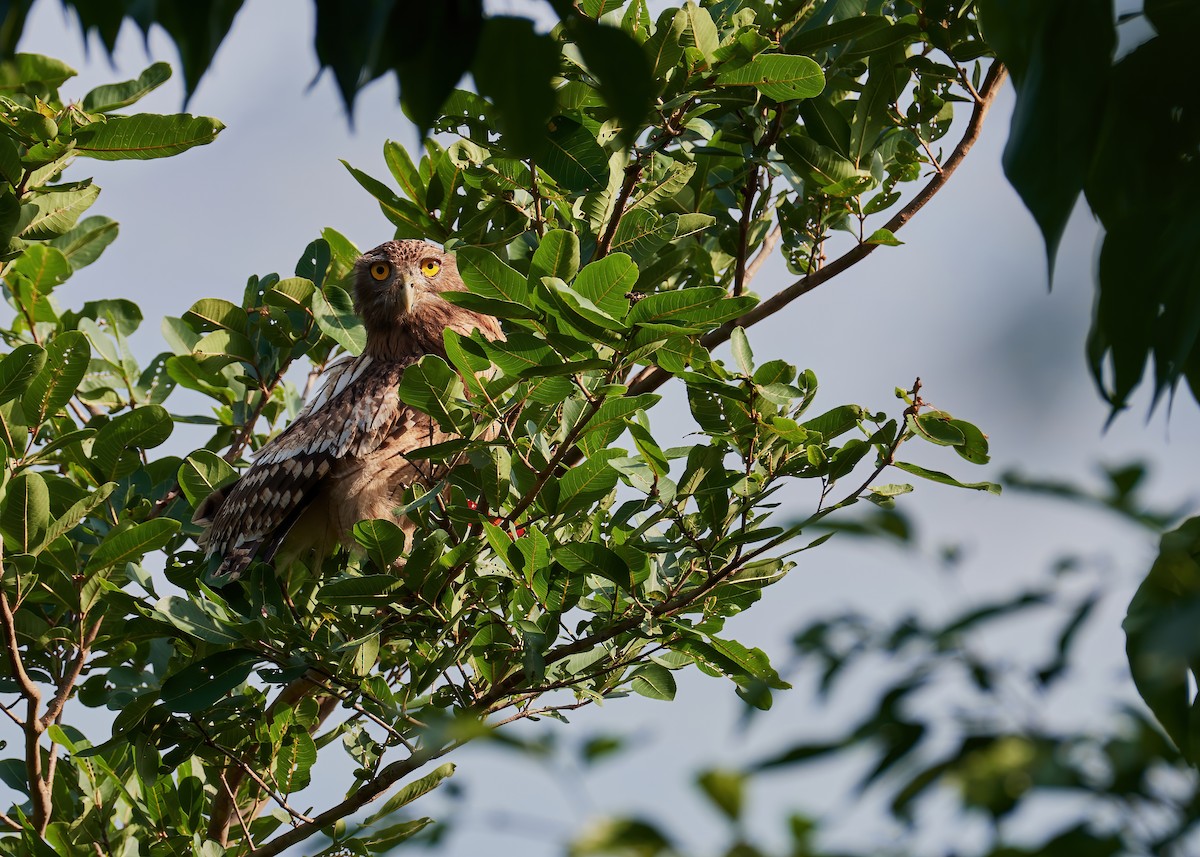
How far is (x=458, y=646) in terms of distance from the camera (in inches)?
149

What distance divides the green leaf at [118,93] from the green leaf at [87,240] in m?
1.13

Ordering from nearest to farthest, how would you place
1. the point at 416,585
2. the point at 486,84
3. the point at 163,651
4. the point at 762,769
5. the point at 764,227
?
the point at 762,769, the point at 486,84, the point at 416,585, the point at 163,651, the point at 764,227

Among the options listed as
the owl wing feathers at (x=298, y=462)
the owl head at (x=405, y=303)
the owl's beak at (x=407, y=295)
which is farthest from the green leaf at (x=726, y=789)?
the owl's beak at (x=407, y=295)

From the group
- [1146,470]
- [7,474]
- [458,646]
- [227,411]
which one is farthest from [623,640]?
[1146,470]

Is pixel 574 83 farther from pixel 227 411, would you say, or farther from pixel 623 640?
pixel 227 411

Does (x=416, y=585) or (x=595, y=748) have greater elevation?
(x=595, y=748)

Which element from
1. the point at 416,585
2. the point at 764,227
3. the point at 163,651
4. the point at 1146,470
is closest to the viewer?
the point at 1146,470

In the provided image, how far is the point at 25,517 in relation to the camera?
3.69 metres

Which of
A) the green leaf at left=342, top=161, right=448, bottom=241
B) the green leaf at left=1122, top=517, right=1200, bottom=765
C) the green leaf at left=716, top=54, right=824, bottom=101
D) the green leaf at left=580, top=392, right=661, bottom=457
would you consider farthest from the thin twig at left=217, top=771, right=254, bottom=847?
the green leaf at left=1122, top=517, right=1200, bottom=765

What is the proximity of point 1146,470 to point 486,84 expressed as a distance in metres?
0.69

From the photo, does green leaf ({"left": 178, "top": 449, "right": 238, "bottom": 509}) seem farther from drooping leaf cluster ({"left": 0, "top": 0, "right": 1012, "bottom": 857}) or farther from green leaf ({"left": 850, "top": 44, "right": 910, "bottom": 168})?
green leaf ({"left": 850, "top": 44, "right": 910, "bottom": 168})

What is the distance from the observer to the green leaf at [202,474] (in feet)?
13.6

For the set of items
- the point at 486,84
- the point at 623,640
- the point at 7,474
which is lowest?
the point at 623,640

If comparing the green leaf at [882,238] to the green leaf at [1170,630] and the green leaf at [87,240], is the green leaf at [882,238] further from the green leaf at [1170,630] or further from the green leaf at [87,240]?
the green leaf at [87,240]
